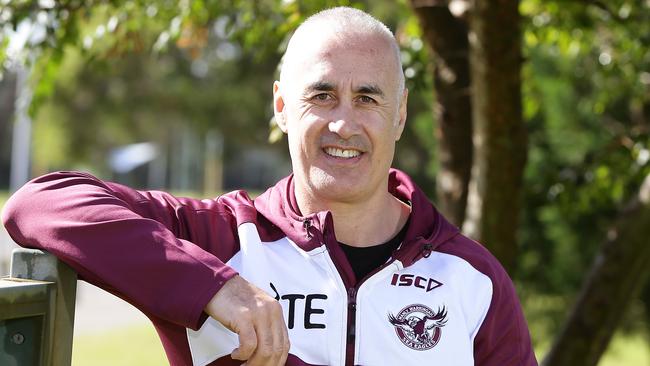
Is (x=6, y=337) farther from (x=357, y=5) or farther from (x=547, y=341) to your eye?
(x=547, y=341)

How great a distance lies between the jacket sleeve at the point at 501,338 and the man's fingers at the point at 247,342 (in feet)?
2.37

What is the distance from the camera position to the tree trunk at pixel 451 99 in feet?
15.7

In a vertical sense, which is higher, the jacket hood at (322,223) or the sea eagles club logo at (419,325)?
the jacket hood at (322,223)

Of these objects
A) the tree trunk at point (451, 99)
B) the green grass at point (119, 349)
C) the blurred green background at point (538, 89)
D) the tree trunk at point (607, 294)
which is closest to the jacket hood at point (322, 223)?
the blurred green background at point (538, 89)

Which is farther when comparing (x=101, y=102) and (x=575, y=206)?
(x=101, y=102)

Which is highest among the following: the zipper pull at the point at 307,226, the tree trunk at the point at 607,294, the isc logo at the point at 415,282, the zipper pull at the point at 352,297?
the zipper pull at the point at 307,226

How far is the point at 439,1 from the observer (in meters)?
4.77

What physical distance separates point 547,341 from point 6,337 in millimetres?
8076

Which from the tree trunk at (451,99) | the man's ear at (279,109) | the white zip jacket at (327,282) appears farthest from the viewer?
the tree trunk at (451,99)

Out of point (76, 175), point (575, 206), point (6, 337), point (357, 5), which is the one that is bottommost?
point (575, 206)

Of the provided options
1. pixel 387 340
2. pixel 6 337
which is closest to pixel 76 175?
pixel 6 337

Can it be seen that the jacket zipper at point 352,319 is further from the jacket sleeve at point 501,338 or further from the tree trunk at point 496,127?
the tree trunk at point 496,127

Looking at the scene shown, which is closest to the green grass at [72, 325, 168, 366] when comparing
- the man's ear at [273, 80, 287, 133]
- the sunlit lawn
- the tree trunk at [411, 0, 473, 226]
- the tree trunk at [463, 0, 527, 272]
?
the sunlit lawn

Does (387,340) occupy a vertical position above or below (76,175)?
below
